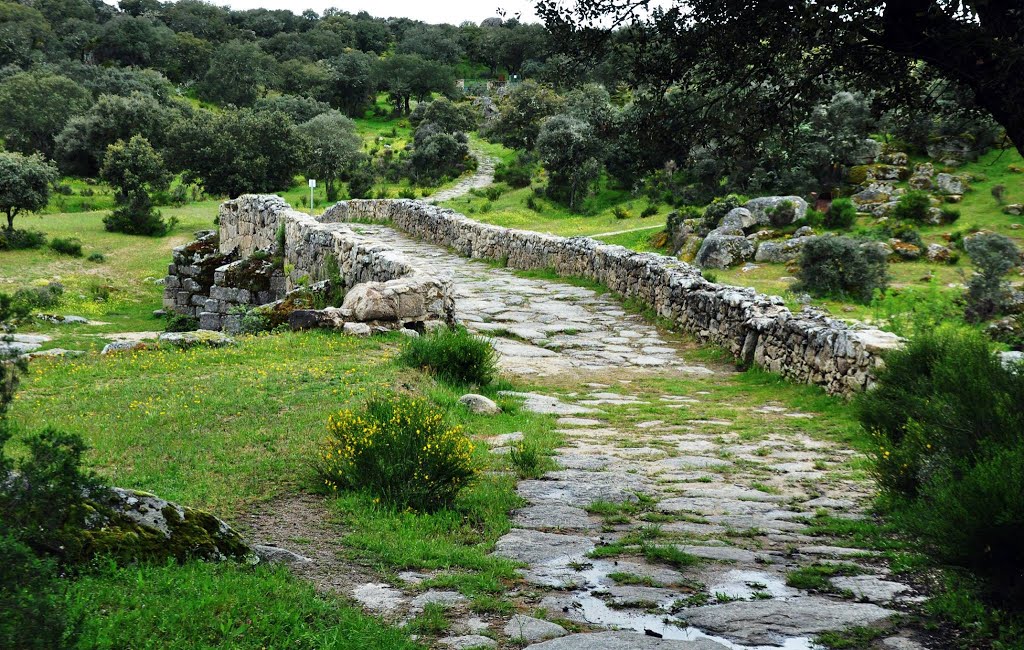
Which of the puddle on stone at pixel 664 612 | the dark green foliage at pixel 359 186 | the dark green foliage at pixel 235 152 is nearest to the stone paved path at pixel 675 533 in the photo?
the puddle on stone at pixel 664 612

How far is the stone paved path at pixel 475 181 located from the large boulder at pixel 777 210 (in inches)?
803

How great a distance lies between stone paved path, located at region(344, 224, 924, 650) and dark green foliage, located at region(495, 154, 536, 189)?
35496 mm

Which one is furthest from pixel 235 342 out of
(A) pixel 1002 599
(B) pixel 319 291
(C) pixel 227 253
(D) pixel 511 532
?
(C) pixel 227 253

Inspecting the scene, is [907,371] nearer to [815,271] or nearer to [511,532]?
[511,532]

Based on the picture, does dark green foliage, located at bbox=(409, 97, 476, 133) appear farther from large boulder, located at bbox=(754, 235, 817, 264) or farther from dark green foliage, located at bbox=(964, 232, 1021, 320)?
dark green foliage, located at bbox=(964, 232, 1021, 320)

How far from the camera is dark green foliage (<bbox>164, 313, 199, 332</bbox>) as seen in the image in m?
18.1

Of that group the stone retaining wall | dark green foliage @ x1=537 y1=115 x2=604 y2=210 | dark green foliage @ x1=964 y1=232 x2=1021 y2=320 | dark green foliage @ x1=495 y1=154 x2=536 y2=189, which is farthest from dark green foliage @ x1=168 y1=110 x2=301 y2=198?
dark green foliage @ x1=964 y1=232 x2=1021 y2=320

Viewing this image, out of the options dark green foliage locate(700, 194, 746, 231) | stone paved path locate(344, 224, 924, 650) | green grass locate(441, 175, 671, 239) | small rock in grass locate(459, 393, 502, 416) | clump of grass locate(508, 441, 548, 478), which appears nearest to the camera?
stone paved path locate(344, 224, 924, 650)

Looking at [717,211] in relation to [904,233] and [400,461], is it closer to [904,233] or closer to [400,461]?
[904,233]

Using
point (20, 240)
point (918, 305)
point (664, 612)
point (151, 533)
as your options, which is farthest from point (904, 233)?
point (20, 240)

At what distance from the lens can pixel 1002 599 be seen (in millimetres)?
3658

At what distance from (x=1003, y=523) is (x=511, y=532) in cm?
279

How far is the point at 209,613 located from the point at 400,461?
96.3 inches

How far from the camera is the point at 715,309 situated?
12.8 meters
